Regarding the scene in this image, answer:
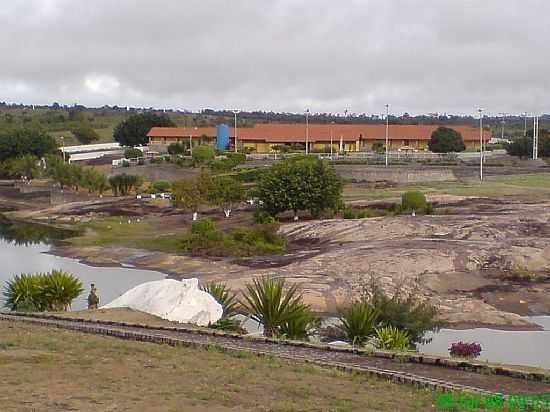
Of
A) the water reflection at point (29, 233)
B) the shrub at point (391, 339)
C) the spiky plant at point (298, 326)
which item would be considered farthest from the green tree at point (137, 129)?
the shrub at point (391, 339)

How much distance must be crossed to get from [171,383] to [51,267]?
103ft

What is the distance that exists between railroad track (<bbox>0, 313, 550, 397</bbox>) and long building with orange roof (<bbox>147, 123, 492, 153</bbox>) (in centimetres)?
8341

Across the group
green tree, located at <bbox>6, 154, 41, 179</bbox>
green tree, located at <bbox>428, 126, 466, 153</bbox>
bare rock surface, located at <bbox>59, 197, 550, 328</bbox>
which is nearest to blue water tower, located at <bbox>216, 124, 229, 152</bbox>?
green tree, located at <bbox>6, 154, 41, 179</bbox>

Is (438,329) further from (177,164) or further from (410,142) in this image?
(410,142)

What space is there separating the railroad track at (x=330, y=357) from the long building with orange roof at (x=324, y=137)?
274 ft

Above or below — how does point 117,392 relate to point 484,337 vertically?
above

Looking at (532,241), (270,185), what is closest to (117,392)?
(532,241)

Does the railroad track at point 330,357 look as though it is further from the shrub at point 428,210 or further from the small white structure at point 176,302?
the shrub at point 428,210

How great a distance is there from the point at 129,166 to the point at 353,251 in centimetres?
5743

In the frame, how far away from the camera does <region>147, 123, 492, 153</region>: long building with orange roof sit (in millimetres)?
104500

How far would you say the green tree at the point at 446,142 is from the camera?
99750mm

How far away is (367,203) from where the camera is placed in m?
59.2

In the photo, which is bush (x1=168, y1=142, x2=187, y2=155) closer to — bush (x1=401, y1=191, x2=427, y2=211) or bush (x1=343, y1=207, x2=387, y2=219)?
bush (x1=343, y1=207, x2=387, y2=219)

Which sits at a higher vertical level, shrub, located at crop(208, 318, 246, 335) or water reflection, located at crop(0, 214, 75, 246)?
shrub, located at crop(208, 318, 246, 335)
